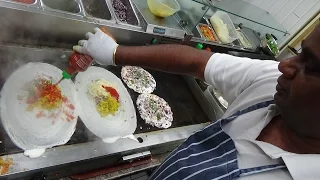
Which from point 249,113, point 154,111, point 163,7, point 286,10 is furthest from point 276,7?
point 249,113

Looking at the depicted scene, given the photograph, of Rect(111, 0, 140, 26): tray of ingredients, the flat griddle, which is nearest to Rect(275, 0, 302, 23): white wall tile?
the flat griddle

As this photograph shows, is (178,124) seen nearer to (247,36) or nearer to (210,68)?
(210,68)

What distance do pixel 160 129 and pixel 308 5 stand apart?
3.25m

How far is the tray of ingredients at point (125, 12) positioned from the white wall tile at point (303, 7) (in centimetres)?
289

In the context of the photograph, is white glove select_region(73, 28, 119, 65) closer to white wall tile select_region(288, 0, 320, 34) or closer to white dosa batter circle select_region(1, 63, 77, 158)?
white dosa batter circle select_region(1, 63, 77, 158)

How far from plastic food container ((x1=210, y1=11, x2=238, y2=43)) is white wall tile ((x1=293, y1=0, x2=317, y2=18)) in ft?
4.62

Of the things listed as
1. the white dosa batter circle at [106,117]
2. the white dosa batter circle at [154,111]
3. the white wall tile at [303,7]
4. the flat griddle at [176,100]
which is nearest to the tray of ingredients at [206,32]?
the flat griddle at [176,100]

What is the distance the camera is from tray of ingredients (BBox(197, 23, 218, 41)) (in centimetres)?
283

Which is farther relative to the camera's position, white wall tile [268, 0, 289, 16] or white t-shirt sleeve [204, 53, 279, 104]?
white wall tile [268, 0, 289, 16]

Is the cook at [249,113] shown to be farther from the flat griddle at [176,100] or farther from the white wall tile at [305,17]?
the white wall tile at [305,17]

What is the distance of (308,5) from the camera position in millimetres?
3852

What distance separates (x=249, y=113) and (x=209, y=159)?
286mm

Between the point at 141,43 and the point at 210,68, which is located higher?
the point at 210,68

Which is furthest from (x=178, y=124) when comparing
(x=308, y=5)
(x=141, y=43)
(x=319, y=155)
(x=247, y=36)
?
(x=308, y=5)
